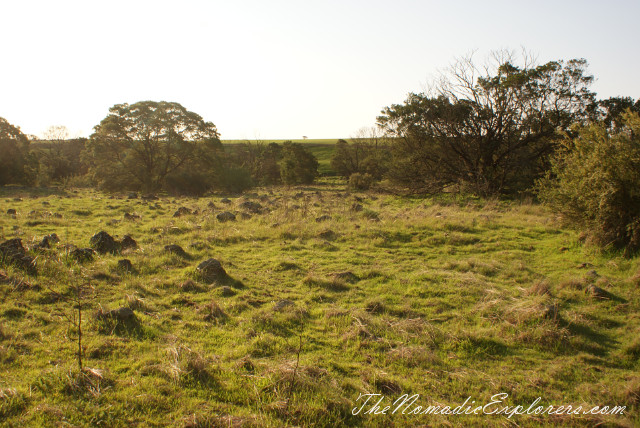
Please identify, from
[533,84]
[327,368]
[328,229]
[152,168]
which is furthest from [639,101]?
[152,168]

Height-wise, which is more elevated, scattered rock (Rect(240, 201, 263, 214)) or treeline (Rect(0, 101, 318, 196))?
treeline (Rect(0, 101, 318, 196))

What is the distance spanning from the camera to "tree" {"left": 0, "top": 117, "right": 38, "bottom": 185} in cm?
3459

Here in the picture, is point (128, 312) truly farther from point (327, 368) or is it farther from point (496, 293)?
point (496, 293)

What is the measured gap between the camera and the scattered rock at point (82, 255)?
8417mm

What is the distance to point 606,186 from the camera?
9062 mm

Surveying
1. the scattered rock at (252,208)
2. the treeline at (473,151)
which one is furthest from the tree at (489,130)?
the scattered rock at (252,208)

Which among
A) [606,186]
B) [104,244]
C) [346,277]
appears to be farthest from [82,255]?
[606,186]

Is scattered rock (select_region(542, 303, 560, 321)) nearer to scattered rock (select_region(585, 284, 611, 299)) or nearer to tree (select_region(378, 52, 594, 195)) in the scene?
scattered rock (select_region(585, 284, 611, 299))

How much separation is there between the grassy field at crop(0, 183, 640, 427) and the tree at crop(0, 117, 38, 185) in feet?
105

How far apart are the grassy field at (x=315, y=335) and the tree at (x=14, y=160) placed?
32000mm

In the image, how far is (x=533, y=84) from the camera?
24062 millimetres

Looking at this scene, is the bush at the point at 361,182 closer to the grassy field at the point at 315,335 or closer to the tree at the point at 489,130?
the tree at the point at 489,130

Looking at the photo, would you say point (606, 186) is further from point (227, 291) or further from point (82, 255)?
point (82, 255)

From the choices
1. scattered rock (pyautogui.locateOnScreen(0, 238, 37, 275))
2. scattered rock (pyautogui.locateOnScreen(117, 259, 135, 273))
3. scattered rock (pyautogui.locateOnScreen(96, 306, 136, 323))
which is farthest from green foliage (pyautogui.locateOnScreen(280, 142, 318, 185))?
scattered rock (pyautogui.locateOnScreen(96, 306, 136, 323))
